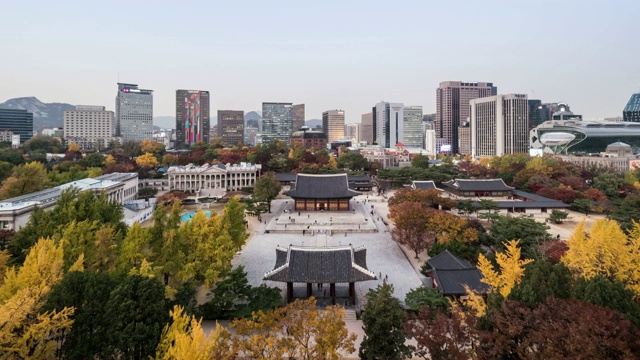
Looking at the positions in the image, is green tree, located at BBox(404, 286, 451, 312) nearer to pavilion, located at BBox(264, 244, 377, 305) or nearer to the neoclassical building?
pavilion, located at BBox(264, 244, 377, 305)

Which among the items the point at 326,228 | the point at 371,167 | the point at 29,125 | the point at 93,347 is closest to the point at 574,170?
the point at 371,167

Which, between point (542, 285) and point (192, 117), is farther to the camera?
point (192, 117)

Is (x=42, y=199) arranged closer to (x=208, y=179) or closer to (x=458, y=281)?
(x=208, y=179)

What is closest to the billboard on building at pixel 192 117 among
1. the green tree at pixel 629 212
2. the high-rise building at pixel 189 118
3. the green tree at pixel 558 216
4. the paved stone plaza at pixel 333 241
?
the high-rise building at pixel 189 118

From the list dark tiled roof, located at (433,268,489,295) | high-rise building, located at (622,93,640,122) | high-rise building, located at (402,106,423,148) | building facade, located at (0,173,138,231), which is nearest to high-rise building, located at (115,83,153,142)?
building facade, located at (0,173,138,231)

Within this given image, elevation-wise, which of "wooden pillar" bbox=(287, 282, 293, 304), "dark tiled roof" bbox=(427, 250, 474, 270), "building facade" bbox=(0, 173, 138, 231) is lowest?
"wooden pillar" bbox=(287, 282, 293, 304)

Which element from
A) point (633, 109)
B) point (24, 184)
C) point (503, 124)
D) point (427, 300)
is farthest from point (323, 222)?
point (633, 109)
